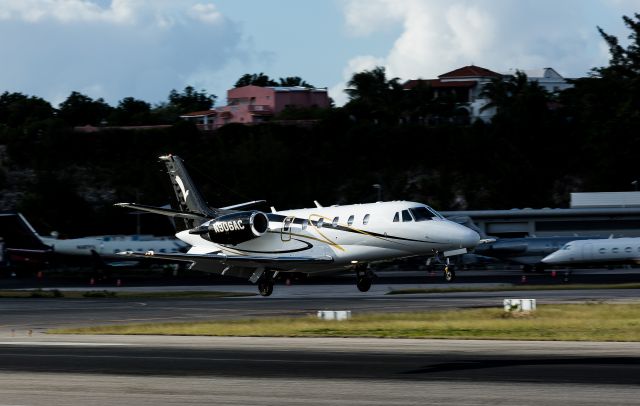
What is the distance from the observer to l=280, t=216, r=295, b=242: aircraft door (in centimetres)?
4091

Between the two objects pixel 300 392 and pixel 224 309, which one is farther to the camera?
pixel 224 309

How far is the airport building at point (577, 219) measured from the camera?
87.9 metres

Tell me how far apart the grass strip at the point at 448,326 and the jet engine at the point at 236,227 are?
23.4ft

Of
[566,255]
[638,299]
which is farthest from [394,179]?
[638,299]

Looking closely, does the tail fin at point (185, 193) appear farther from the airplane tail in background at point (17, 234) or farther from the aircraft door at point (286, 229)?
the airplane tail in background at point (17, 234)

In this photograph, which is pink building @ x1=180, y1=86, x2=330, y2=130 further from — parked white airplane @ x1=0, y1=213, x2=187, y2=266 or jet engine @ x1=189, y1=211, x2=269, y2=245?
jet engine @ x1=189, y1=211, x2=269, y2=245

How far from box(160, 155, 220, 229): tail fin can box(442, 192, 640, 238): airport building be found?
44.3m

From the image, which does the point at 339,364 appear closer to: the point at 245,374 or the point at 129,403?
the point at 245,374

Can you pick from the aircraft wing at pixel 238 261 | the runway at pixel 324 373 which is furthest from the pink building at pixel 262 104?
the runway at pixel 324 373

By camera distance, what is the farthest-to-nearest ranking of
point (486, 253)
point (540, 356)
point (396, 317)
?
point (486, 253) < point (396, 317) < point (540, 356)

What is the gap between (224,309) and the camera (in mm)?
41062

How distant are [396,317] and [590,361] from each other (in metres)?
13.7

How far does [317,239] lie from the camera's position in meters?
39.9

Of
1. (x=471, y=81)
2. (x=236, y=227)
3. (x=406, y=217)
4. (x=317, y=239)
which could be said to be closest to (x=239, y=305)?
(x=236, y=227)
